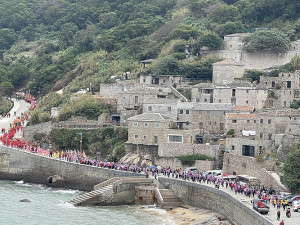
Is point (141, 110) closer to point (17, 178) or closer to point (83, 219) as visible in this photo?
point (17, 178)

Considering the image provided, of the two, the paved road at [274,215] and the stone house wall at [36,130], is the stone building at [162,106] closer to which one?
the stone house wall at [36,130]

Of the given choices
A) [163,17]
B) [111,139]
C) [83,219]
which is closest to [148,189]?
[83,219]

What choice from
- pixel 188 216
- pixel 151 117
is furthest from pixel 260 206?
pixel 151 117

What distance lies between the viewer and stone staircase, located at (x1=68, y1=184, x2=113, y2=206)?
67438mm

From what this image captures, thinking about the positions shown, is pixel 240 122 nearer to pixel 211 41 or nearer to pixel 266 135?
pixel 266 135

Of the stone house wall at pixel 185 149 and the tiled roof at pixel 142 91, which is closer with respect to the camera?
the stone house wall at pixel 185 149

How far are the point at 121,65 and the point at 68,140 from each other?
18.9m

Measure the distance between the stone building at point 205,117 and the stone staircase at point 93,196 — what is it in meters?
13.4

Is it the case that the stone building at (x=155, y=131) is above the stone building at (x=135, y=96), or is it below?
below

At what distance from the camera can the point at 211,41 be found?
96.0 metres

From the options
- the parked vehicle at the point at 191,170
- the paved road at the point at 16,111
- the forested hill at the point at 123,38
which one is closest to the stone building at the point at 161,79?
the forested hill at the point at 123,38

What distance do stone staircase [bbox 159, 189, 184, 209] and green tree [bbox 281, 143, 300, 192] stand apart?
8.50m

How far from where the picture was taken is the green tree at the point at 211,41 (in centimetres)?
9594

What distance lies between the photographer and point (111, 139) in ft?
269
